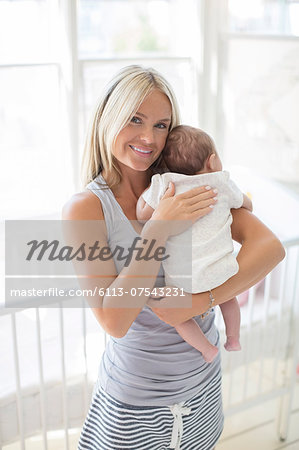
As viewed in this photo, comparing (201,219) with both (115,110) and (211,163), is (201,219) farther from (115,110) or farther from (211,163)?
(115,110)

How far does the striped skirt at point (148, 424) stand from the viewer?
1336 mm

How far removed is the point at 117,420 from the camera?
134 centimetres

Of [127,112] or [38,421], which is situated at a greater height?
[127,112]

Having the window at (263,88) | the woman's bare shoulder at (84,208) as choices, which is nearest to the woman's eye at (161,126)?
the woman's bare shoulder at (84,208)

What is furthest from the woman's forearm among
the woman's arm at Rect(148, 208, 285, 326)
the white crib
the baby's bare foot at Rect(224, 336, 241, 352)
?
the white crib

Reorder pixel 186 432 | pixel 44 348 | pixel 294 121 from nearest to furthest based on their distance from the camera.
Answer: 1. pixel 186 432
2. pixel 44 348
3. pixel 294 121

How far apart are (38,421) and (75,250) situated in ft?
3.10

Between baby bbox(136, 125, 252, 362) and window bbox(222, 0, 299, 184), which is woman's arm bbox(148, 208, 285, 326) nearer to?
baby bbox(136, 125, 252, 362)

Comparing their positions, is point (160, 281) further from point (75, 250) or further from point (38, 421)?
point (38, 421)

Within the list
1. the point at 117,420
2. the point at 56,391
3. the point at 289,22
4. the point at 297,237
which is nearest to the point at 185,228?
the point at 117,420

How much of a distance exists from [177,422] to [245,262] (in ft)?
1.47

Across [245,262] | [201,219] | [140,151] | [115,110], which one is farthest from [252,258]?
[115,110]

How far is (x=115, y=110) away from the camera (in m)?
1.24

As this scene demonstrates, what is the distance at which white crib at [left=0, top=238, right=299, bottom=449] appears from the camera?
1.75 meters
